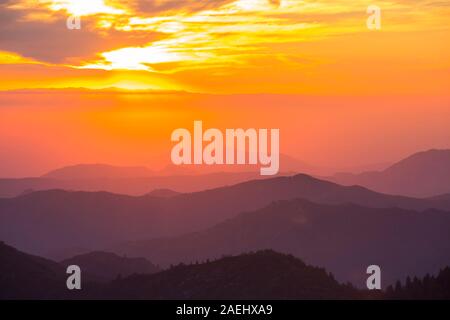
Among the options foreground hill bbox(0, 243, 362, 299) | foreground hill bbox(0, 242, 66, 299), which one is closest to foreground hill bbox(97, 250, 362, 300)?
foreground hill bbox(0, 243, 362, 299)

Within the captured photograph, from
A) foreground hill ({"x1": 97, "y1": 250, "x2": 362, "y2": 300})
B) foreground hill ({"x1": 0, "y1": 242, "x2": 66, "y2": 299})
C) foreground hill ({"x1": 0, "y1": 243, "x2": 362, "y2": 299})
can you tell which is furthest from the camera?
foreground hill ({"x1": 0, "y1": 242, "x2": 66, "y2": 299})

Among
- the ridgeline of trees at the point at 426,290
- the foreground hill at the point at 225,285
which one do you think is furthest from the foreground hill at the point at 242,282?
the ridgeline of trees at the point at 426,290

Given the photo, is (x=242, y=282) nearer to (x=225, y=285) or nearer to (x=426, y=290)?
(x=225, y=285)

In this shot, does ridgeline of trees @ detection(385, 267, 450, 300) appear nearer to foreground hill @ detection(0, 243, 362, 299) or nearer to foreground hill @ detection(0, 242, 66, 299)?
foreground hill @ detection(0, 243, 362, 299)

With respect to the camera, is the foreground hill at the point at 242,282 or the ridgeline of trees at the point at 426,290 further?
the foreground hill at the point at 242,282

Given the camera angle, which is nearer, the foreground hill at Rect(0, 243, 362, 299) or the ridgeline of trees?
the ridgeline of trees

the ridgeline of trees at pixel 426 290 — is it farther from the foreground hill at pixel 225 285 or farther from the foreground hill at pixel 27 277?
the foreground hill at pixel 27 277

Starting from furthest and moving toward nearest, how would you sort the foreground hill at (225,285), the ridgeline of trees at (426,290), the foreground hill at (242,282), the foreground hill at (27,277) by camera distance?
the foreground hill at (27,277) < the foreground hill at (225,285) < the foreground hill at (242,282) < the ridgeline of trees at (426,290)

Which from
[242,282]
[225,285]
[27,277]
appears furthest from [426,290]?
[27,277]

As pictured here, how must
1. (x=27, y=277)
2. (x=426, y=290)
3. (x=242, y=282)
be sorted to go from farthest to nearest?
1. (x=27, y=277)
2. (x=242, y=282)
3. (x=426, y=290)

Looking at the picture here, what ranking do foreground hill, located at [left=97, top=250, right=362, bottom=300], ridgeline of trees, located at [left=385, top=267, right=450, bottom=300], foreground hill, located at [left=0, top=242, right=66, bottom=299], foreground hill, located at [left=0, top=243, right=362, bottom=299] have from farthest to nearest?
1. foreground hill, located at [left=0, top=242, right=66, bottom=299]
2. foreground hill, located at [left=0, top=243, right=362, bottom=299]
3. foreground hill, located at [left=97, top=250, right=362, bottom=300]
4. ridgeline of trees, located at [left=385, top=267, right=450, bottom=300]

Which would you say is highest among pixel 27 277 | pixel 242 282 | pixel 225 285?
pixel 242 282

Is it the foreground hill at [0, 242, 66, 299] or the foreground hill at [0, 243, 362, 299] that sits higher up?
the foreground hill at [0, 243, 362, 299]
